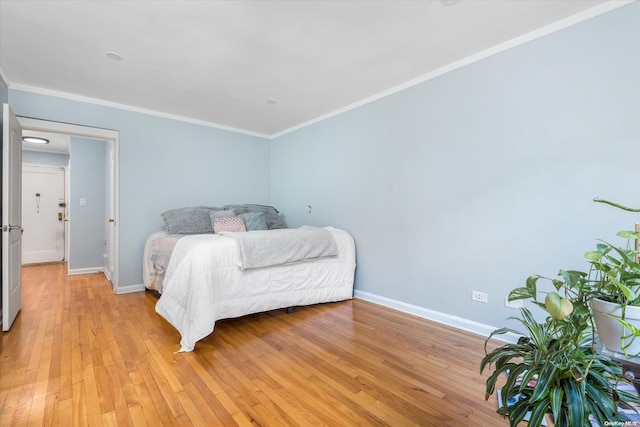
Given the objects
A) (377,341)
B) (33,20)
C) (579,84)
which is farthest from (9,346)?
(579,84)

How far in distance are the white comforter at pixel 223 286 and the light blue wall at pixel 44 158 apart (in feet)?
17.1

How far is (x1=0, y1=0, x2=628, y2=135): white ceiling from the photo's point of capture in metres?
1.94

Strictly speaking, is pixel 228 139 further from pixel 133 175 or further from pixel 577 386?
pixel 577 386

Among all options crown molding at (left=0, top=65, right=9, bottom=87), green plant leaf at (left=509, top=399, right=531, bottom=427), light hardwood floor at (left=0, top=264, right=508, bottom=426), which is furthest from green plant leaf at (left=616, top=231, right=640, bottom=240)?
crown molding at (left=0, top=65, right=9, bottom=87)

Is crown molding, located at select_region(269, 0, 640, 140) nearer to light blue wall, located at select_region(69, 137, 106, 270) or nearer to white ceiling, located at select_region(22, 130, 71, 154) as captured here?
light blue wall, located at select_region(69, 137, 106, 270)

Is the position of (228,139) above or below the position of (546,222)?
above

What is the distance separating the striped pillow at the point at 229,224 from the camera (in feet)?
11.8

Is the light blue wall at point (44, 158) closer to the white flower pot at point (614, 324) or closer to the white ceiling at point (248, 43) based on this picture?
the white ceiling at point (248, 43)

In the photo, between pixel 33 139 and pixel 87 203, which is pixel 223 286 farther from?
pixel 33 139

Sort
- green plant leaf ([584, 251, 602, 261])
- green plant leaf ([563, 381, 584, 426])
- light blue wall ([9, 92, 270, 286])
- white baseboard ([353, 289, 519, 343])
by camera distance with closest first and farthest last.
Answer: green plant leaf ([563, 381, 584, 426])
green plant leaf ([584, 251, 602, 261])
white baseboard ([353, 289, 519, 343])
light blue wall ([9, 92, 270, 286])

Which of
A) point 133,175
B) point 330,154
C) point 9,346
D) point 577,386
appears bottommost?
point 9,346

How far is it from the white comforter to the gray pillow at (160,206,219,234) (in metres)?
1.01

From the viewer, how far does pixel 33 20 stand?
2049 millimetres

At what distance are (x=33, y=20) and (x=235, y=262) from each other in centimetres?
225
